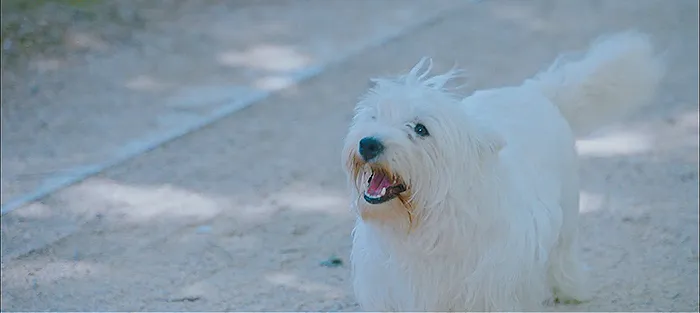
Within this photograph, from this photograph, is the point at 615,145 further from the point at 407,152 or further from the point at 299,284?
the point at 407,152

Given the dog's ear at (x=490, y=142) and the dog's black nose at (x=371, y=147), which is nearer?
the dog's black nose at (x=371, y=147)

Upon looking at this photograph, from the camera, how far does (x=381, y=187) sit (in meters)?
3.69

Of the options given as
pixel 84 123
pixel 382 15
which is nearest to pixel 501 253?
pixel 84 123

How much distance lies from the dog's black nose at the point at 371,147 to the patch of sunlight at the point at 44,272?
2.26 metres

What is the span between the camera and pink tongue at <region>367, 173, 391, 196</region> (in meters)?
3.67

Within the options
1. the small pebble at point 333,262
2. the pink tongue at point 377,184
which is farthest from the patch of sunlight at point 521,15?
the pink tongue at point 377,184

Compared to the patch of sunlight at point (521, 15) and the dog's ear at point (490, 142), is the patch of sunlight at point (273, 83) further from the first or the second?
the dog's ear at point (490, 142)

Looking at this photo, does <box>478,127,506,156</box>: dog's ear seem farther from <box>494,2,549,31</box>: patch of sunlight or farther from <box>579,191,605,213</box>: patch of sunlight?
<box>494,2,549,31</box>: patch of sunlight

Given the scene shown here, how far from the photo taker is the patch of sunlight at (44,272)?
5297mm

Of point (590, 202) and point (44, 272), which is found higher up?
point (590, 202)

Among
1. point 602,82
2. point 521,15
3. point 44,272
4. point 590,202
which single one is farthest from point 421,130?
point 521,15

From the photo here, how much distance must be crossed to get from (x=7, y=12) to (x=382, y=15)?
10.2ft

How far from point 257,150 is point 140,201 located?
39.3 inches

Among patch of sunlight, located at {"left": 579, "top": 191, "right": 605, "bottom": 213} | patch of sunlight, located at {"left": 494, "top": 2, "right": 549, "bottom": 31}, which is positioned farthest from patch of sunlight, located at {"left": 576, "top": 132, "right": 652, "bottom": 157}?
patch of sunlight, located at {"left": 494, "top": 2, "right": 549, "bottom": 31}
